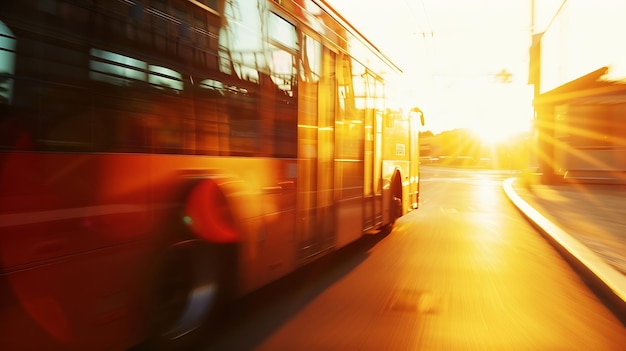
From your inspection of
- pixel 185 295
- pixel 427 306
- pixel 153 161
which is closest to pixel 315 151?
pixel 427 306

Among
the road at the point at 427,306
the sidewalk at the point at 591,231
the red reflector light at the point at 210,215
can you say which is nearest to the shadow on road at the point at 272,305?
the road at the point at 427,306

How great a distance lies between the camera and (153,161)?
379 centimetres

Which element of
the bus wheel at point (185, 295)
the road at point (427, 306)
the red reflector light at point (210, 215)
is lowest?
the road at point (427, 306)

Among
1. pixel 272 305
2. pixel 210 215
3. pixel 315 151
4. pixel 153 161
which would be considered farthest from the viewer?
pixel 315 151

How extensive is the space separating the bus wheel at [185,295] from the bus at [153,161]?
0.02m

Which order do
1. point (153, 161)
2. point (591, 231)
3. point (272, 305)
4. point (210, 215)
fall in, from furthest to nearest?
point (591, 231) → point (272, 305) → point (210, 215) → point (153, 161)

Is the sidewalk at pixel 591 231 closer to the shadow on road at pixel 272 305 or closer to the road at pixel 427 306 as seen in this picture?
the road at pixel 427 306

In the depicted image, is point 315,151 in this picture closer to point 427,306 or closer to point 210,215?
point 427,306

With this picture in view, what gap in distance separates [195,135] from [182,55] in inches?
23.3

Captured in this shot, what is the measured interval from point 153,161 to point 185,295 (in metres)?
1.27

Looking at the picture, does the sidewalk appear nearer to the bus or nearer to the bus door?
the bus door

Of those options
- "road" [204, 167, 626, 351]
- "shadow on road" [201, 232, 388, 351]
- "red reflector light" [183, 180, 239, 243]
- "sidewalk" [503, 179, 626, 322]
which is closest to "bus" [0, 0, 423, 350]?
"red reflector light" [183, 180, 239, 243]

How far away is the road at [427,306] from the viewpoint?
4774 mm

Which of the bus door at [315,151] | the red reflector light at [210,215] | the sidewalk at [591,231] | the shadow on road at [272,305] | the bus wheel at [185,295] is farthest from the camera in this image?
the sidewalk at [591,231]
